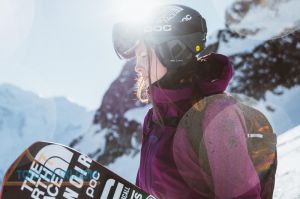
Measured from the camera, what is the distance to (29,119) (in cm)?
6812

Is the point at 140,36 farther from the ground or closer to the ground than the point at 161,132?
farther from the ground

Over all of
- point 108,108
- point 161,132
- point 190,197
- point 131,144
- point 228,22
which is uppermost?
point 228,22

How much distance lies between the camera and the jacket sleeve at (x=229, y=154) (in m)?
1.56

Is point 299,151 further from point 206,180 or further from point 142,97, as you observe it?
point 206,180

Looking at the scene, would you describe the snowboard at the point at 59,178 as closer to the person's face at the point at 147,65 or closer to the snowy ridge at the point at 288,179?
the person's face at the point at 147,65

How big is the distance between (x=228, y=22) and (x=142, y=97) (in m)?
26.9

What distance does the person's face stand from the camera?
7.09 feet

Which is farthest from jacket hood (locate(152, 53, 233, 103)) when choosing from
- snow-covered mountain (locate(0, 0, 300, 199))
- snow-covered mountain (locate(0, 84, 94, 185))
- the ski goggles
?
snow-covered mountain (locate(0, 84, 94, 185))

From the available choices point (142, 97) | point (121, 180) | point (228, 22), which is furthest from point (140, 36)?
point (228, 22)

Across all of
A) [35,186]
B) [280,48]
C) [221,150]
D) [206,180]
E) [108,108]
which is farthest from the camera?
[108,108]

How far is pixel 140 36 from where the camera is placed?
7.48 ft

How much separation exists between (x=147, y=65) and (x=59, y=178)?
3.00 ft

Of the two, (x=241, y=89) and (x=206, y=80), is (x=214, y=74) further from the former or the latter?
(x=241, y=89)

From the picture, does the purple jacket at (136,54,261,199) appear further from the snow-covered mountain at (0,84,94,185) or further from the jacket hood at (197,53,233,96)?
the snow-covered mountain at (0,84,94,185)
